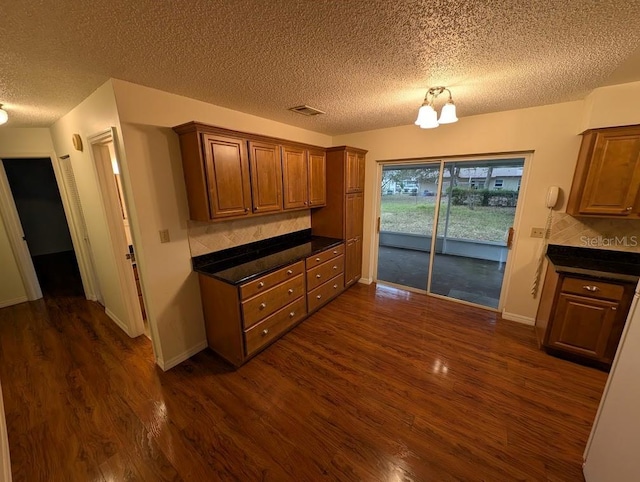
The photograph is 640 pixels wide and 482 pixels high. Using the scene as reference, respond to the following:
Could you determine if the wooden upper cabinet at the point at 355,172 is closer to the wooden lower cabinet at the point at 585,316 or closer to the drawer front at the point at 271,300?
the drawer front at the point at 271,300

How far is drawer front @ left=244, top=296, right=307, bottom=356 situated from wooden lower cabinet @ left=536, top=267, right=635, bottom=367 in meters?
2.54

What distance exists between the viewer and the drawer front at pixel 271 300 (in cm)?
222

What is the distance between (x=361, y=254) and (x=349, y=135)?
196 cm

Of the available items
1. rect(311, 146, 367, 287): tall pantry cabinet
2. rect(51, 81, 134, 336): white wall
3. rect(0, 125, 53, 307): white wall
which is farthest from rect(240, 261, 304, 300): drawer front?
rect(0, 125, 53, 307): white wall

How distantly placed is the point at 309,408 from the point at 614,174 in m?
3.29

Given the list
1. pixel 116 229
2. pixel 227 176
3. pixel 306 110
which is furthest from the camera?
pixel 306 110

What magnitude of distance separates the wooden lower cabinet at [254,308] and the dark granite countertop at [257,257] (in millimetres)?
63

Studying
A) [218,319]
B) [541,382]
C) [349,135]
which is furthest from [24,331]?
[541,382]

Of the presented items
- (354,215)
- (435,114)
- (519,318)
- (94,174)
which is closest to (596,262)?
(519,318)

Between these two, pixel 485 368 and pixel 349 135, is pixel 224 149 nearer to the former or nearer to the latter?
pixel 349 135

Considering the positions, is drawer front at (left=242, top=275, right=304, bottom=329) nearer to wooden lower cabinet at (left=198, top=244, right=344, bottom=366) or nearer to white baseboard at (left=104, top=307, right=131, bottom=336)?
wooden lower cabinet at (left=198, top=244, right=344, bottom=366)

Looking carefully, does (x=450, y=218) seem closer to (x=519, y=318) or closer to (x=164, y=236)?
(x=519, y=318)

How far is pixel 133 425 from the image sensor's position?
69.1 inches

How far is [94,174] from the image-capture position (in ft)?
7.98
